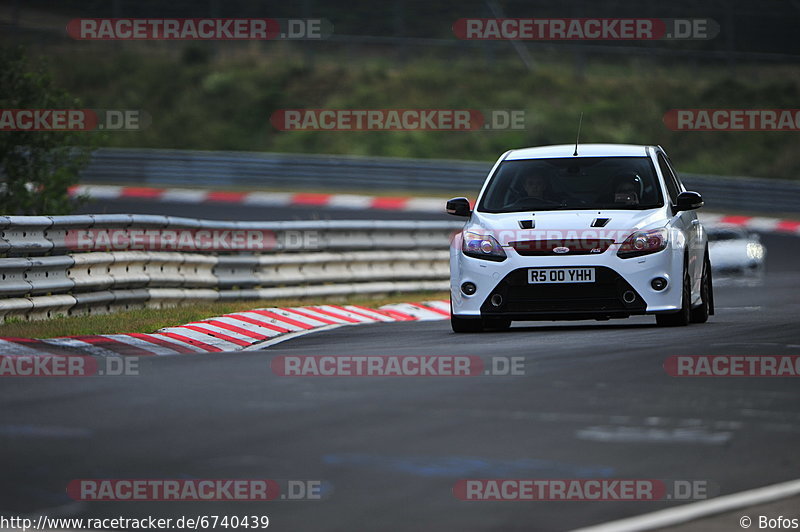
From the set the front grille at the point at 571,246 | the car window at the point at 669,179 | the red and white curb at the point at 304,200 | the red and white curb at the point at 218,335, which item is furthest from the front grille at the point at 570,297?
the red and white curb at the point at 304,200

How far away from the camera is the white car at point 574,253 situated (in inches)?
480

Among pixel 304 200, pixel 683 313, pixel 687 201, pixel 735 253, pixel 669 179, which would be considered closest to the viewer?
pixel 683 313

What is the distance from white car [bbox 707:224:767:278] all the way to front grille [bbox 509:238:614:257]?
13488 mm

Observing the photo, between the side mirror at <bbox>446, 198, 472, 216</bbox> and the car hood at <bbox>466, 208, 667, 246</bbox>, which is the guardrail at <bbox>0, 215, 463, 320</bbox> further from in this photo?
the car hood at <bbox>466, 208, 667, 246</bbox>

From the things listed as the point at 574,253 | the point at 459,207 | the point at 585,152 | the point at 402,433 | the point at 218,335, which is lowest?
the point at 402,433

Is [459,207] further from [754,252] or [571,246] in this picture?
[754,252]

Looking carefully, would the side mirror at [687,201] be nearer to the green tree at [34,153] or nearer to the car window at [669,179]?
the car window at [669,179]

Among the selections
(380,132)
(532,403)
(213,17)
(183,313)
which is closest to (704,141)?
(380,132)

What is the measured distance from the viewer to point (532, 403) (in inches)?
324

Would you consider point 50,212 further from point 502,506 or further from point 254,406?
point 502,506

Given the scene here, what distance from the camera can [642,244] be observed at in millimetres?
12312

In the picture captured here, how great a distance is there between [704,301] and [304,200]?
22.7 meters

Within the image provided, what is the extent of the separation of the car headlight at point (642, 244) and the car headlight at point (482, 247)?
0.99 m

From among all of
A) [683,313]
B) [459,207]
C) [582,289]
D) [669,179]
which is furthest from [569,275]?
[669,179]
